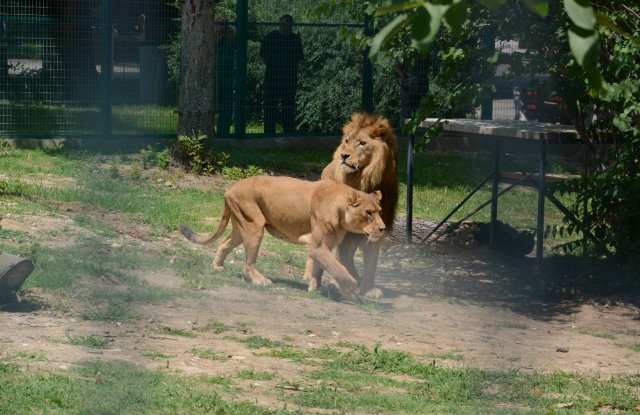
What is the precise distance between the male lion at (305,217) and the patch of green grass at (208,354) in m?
1.63

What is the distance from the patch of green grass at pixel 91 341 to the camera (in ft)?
15.2

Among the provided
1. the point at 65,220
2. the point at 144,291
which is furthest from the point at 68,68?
the point at 144,291

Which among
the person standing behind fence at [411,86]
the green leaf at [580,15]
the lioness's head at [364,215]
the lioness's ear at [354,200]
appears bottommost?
the lioness's head at [364,215]

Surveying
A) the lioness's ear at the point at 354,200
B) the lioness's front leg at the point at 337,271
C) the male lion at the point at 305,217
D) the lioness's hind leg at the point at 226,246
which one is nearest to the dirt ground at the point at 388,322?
the lioness's front leg at the point at 337,271

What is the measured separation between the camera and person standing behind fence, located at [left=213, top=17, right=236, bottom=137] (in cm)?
1322

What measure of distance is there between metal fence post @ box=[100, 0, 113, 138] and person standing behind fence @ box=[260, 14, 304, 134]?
86.5 inches

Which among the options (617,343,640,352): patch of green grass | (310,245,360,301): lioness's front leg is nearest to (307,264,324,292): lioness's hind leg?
(310,245,360,301): lioness's front leg

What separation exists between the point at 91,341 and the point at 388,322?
1943mm

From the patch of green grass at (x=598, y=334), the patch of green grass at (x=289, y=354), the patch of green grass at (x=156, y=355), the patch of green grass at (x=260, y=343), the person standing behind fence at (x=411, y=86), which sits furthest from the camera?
the person standing behind fence at (x=411, y=86)

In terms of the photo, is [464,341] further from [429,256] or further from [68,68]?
[68,68]

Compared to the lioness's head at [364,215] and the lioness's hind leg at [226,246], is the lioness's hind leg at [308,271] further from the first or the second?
the lioness's head at [364,215]

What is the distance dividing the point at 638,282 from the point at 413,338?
7.63 feet

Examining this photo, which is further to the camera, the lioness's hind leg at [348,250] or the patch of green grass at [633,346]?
the lioness's hind leg at [348,250]

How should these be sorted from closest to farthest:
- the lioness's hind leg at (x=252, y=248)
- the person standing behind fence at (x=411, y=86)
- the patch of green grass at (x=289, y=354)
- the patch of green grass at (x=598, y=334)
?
1. the patch of green grass at (x=289, y=354)
2. the patch of green grass at (x=598, y=334)
3. the lioness's hind leg at (x=252, y=248)
4. the person standing behind fence at (x=411, y=86)
